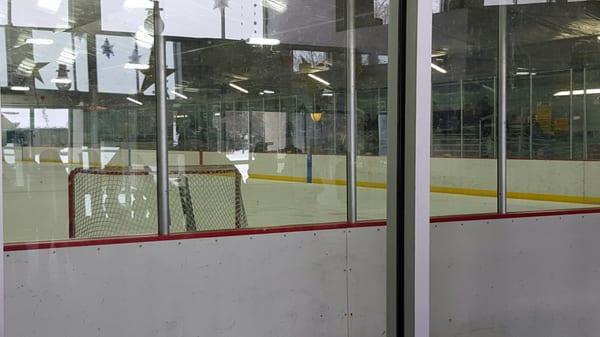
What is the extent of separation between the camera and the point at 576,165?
152 inches

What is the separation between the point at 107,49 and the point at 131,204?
633 mm

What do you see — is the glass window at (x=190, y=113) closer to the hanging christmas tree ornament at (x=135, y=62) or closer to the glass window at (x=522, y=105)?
the hanging christmas tree ornament at (x=135, y=62)

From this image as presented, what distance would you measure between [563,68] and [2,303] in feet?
11.1

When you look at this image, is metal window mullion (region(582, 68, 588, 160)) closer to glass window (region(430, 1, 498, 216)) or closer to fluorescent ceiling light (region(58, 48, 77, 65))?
glass window (region(430, 1, 498, 216))

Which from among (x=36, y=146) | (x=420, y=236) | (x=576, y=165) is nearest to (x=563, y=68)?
(x=576, y=165)

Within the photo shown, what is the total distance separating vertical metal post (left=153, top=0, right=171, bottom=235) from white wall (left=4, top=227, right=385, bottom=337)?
15 cm

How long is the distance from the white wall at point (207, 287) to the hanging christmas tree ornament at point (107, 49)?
77cm

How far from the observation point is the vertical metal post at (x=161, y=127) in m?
2.58

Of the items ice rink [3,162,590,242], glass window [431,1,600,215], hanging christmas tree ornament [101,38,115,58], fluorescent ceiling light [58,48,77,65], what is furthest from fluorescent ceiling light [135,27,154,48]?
glass window [431,1,600,215]

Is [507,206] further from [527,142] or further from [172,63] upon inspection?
[172,63]

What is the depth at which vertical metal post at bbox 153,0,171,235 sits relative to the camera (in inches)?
102

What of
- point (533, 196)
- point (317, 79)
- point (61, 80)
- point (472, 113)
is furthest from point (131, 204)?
point (533, 196)

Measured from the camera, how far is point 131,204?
262 cm

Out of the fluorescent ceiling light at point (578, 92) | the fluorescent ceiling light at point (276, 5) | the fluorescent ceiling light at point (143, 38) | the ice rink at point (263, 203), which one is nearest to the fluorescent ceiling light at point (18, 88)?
the ice rink at point (263, 203)
